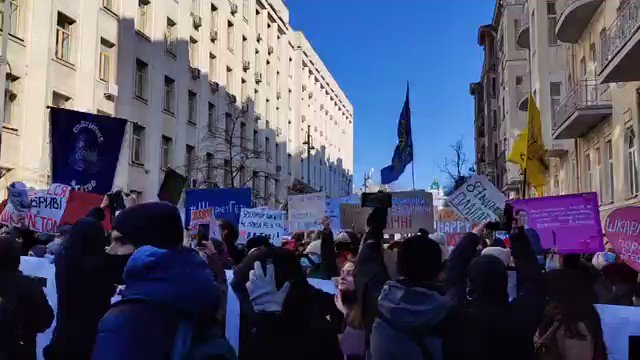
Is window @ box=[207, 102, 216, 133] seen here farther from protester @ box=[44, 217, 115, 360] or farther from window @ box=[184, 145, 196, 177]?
protester @ box=[44, 217, 115, 360]

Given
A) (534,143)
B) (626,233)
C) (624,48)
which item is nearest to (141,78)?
(624,48)

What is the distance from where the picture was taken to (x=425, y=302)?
11.4ft

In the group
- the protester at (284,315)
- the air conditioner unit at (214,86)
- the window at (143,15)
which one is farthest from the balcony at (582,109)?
the air conditioner unit at (214,86)

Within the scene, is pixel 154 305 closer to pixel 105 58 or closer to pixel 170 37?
pixel 105 58

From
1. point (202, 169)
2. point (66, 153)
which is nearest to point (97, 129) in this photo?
point (66, 153)

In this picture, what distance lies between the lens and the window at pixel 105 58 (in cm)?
2415

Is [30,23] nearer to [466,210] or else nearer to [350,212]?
[350,212]

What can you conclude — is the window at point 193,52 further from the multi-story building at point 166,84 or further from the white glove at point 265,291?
the white glove at point 265,291

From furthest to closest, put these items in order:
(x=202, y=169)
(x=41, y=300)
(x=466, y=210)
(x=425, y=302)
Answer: (x=202, y=169), (x=466, y=210), (x=41, y=300), (x=425, y=302)

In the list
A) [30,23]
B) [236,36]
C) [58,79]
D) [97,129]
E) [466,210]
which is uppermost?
[236,36]

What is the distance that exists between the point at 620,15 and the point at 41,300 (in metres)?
14.9

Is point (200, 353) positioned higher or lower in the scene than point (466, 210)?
lower

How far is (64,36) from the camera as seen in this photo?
22047 millimetres

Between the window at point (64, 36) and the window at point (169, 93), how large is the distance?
7.28 meters
